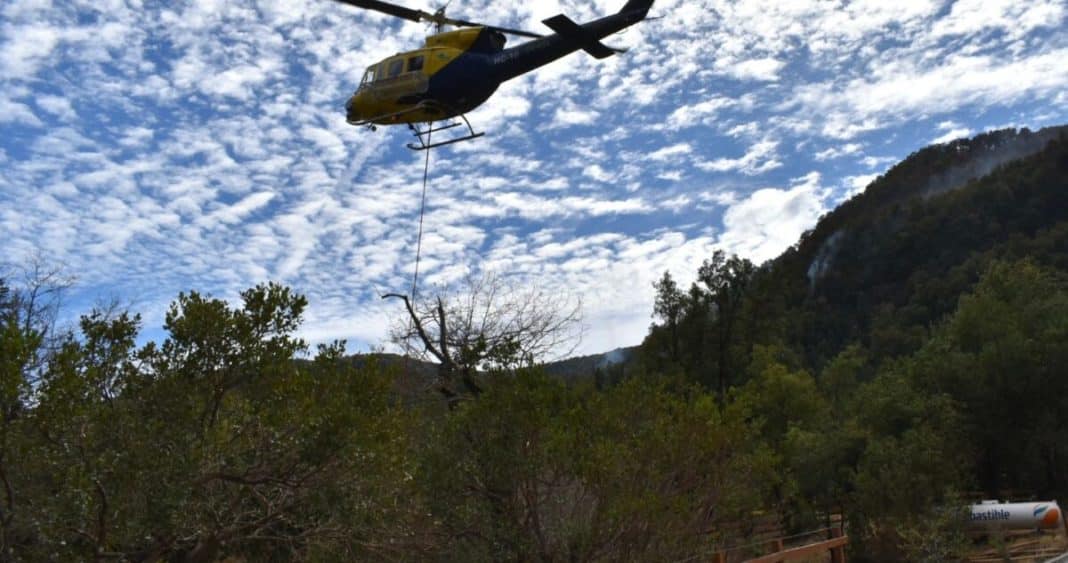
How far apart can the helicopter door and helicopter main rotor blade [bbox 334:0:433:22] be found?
699 millimetres

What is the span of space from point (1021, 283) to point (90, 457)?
31242 mm

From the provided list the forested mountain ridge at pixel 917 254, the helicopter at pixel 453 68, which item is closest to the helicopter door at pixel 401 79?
the helicopter at pixel 453 68

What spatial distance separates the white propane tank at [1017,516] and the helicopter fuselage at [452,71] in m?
15.4

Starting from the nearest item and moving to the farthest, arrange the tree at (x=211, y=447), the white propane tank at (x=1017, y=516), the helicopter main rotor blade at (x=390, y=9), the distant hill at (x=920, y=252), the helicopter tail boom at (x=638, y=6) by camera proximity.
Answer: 1. the tree at (x=211, y=447)
2. the helicopter main rotor blade at (x=390, y=9)
3. the helicopter tail boom at (x=638, y=6)
4. the white propane tank at (x=1017, y=516)
5. the distant hill at (x=920, y=252)

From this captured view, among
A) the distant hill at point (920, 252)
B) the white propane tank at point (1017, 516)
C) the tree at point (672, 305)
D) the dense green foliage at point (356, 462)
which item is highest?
the distant hill at point (920, 252)

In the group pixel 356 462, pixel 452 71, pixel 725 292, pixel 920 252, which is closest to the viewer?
pixel 356 462

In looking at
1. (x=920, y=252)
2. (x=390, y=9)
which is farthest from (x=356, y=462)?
(x=920, y=252)

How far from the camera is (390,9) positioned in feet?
38.6

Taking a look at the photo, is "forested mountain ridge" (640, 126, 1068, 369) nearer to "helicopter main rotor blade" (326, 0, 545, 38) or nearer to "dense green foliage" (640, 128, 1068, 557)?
"dense green foliage" (640, 128, 1068, 557)

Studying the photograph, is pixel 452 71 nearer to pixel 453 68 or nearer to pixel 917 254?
pixel 453 68

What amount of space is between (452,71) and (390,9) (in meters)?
1.84

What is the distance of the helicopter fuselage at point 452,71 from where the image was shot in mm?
13242

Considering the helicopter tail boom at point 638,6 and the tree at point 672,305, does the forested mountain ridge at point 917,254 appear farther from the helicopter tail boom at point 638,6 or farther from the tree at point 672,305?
the helicopter tail boom at point 638,6

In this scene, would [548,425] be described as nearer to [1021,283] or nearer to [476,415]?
[476,415]
